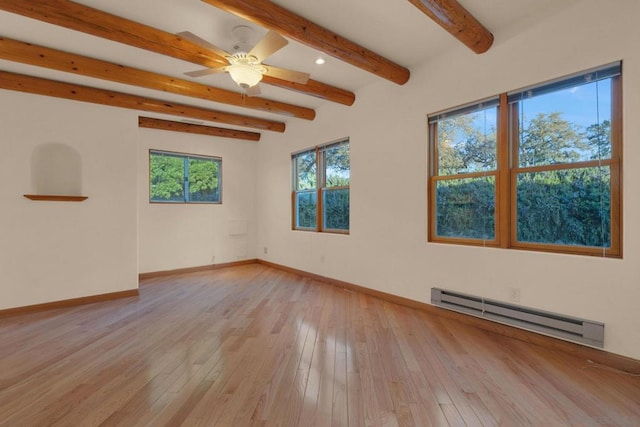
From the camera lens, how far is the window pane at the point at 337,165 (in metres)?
4.75

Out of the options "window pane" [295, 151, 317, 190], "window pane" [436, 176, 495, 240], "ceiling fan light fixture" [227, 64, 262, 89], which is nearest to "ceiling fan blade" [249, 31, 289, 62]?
"ceiling fan light fixture" [227, 64, 262, 89]

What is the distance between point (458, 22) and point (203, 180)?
16.7 ft

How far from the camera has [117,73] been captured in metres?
3.43

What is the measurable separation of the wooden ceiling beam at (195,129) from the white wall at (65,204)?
100 centimetres

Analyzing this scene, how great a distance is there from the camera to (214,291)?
4.48m

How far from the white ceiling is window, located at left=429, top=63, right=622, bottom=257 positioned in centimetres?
70

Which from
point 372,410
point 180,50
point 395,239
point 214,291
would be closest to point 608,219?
point 395,239

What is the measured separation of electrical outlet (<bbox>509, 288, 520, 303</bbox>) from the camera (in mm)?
2783

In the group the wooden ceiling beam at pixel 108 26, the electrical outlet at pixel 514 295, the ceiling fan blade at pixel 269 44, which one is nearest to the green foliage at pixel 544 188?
the electrical outlet at pixel 514 295

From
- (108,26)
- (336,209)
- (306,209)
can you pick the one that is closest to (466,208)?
(336,209)

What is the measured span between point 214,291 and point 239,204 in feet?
8.01

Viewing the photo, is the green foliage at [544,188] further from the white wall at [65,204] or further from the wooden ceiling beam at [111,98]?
the white wall at [65,204]

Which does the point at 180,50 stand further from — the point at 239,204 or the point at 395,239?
the point at 239,204

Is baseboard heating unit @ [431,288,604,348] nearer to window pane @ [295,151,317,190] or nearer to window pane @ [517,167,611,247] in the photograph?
window pane @ [517,167,611,247]
